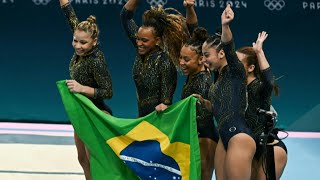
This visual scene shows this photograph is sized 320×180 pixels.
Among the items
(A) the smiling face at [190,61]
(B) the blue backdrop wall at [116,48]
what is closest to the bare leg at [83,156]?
(A) the smiling face at [190,61]

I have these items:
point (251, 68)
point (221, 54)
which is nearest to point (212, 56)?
point (221, 54)

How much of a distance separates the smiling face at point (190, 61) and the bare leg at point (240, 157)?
23.9 inches

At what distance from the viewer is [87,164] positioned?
5168 millimetres

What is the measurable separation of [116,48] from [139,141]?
3183 millimetres

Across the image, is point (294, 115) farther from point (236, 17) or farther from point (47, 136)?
point (47, 136)

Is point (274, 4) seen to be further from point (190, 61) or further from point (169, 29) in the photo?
point (190, 61)

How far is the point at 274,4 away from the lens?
25.4 feet

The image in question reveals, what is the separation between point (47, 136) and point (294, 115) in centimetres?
261

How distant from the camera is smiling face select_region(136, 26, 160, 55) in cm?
483

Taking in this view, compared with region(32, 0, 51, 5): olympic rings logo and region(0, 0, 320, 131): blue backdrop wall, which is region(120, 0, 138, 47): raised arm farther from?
region(32, 0, 51, 5): olympic rings logo

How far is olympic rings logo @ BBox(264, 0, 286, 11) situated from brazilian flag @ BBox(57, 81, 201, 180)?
3.36m

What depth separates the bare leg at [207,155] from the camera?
15.6 feet

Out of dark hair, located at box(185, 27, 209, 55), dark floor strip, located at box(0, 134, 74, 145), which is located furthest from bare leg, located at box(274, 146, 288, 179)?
dark floor strip, located at box(0, 134, 74, 145)

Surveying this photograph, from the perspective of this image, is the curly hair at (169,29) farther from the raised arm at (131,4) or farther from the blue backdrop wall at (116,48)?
the blue backdrop wall at (116,48)
